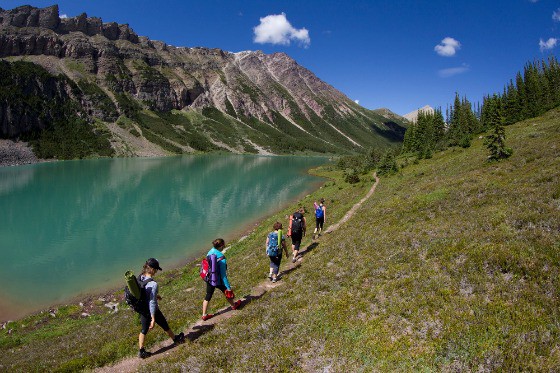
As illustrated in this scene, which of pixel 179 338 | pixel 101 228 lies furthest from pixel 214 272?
pixel 101 228

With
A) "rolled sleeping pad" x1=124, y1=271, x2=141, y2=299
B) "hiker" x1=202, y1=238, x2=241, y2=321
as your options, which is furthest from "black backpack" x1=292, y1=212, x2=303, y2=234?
"rolled sleeping pad" x1=124, y1=271, x2=141, y2=299

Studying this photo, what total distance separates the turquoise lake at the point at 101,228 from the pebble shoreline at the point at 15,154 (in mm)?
101085

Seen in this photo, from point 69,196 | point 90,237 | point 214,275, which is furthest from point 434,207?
point 69,196

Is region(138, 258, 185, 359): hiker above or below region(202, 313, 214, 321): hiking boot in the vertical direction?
above

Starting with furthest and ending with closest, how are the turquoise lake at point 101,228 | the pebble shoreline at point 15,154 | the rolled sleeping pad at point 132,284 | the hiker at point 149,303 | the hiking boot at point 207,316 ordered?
the pebble shoreline at point 15,154 < the turquoise lake at point 101,228 < the hiking boot at point 207,316 < the hiker at point 149,303 < the rolled sleeping pad at point 132,284

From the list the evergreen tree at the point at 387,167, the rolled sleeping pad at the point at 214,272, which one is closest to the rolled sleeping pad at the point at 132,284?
the rolled sleeping pad at the point at 214,272

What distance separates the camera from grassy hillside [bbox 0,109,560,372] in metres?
7.46

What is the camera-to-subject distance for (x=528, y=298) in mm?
8367

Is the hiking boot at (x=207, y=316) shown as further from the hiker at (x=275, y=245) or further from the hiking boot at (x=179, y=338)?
the hiker at (x=275, y=245)

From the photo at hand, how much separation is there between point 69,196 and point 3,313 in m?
52.8

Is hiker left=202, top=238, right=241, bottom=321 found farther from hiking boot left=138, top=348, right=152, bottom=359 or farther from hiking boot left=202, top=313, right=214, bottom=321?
hiking boot left=138, top=348, right=152, bottom=359

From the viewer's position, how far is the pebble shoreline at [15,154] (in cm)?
15826

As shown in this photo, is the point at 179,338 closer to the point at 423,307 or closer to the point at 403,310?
the point at 403,310

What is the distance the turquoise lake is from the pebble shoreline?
101m
